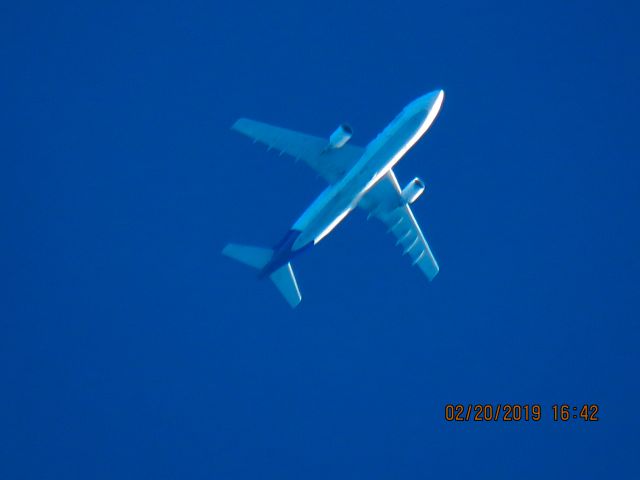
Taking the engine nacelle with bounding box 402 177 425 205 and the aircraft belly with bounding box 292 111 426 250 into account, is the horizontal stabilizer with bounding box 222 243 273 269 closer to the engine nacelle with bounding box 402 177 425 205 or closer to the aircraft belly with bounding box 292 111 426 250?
the aircraft belly with bounding box 292 111 426 250

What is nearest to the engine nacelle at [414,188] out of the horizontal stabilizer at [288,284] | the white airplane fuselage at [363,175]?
the white airplane fuselage at [363,175]

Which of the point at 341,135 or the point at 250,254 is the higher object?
the point at 341,135

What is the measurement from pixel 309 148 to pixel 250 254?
5.75m

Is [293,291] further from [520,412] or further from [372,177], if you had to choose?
[520,412]

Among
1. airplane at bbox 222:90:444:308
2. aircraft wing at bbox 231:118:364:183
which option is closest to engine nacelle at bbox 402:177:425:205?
airplane at bbox 222:90:444:308

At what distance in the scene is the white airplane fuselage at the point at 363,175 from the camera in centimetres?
3722

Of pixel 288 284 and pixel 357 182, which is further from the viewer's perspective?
pixel 288 284

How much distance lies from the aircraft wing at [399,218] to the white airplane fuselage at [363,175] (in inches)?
96.8

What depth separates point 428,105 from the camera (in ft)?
121

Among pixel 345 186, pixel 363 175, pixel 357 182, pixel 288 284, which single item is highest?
pixel 363 175

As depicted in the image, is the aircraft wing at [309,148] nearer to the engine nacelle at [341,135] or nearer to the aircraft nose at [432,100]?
the engine nacelle at [341,135]

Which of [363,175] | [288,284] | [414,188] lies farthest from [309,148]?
[288,284]

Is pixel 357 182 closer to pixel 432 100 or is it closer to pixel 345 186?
pixel 345 186

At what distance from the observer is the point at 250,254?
41.3m
